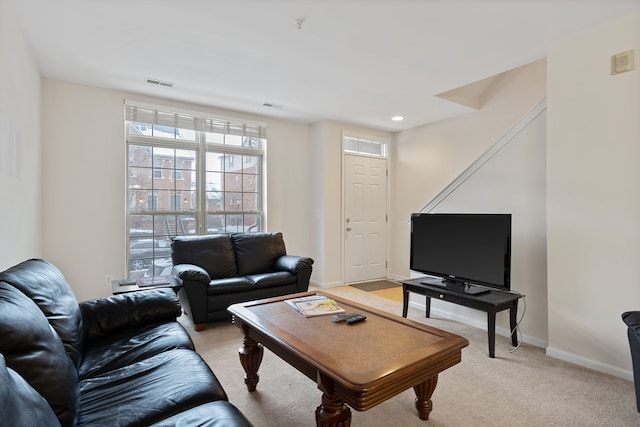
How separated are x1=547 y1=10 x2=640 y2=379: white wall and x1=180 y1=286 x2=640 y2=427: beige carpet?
288 mm

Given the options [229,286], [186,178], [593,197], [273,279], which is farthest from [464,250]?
[186,178]

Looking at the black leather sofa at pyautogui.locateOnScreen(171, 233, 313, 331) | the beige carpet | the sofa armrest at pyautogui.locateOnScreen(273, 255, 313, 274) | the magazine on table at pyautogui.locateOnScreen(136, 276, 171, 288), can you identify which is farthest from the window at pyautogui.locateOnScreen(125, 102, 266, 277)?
the beige carpet

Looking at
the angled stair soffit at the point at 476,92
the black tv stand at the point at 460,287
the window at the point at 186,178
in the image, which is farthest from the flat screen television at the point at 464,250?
the window at the point at 186,178

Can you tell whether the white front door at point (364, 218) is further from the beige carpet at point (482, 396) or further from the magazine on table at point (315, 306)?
the magazine on table at point (315, 306)

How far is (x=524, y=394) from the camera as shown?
81.7 inches

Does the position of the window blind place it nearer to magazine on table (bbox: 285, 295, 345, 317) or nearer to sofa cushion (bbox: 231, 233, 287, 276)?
sofa cushion (bbox: 231, 233, 287, 276)

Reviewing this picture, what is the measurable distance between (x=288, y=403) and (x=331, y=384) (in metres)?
0.76

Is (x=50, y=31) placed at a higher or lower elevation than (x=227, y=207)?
higher

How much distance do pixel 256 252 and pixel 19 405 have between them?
322cm

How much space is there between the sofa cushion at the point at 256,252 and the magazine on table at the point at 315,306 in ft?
5.43

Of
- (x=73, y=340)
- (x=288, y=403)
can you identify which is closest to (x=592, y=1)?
(x=288, y=403)

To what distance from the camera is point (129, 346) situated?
5.78ft

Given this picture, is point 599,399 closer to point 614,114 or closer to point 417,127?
point 614,114

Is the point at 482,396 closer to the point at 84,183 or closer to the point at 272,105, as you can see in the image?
the point at 272,105
